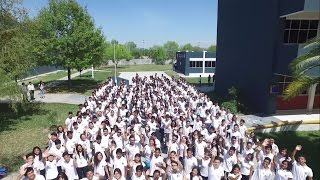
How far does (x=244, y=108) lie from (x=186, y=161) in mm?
13795

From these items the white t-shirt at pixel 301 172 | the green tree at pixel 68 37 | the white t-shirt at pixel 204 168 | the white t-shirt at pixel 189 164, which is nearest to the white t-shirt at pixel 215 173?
the white t-shirt at pixel 204 168

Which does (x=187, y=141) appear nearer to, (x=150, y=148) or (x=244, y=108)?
(x=150, y=148)

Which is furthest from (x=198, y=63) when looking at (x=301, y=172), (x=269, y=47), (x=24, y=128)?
(x=301, y=172)

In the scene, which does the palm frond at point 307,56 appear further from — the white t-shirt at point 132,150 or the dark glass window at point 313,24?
the dark glass window at point 313,24

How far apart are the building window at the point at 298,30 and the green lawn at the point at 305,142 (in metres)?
5.71

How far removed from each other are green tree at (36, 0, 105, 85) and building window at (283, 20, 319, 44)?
1731 cm

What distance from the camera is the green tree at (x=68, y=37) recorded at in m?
A: 29.4

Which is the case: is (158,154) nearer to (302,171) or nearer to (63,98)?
(302,171)

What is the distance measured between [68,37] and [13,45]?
43.0 feet

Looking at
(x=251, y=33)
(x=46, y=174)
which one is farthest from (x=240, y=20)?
(x=46, y=174)

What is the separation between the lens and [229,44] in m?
25.8

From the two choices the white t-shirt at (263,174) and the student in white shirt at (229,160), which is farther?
the student in white shirt at (229,160)

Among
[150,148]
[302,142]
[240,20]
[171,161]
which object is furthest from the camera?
[240,20]

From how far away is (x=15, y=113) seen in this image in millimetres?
21359
